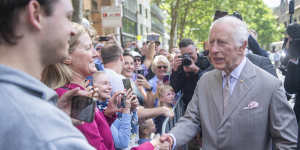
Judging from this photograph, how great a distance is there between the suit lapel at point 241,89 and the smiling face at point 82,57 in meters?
1.32

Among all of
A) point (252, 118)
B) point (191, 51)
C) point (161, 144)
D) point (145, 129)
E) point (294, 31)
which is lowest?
point (145, 129)

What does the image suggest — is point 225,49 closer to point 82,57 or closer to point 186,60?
point 82,57

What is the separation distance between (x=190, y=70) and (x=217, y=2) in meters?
22.7

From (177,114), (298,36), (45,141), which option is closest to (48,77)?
(45,141)

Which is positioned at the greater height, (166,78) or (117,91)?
(117,91)

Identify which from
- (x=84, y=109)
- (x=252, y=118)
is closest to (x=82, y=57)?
(x=84, y=109)

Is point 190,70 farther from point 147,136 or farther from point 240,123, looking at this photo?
point 240,123

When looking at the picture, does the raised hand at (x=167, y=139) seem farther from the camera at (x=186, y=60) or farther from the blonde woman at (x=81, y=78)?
the camera at (x=186, y=60)

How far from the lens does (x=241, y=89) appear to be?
2766mm

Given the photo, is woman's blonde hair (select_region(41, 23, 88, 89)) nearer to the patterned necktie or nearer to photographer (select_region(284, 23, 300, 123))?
the patterned necktie

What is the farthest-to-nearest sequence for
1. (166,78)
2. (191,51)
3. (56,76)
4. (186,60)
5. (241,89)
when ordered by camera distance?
(166,78), (191,51), (186,60), (241,89), (56,76)

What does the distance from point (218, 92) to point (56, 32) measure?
6.68ft

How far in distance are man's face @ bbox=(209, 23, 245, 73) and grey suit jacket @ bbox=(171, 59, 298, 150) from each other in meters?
0.14

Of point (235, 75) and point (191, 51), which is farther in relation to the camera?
point (191, 51)
